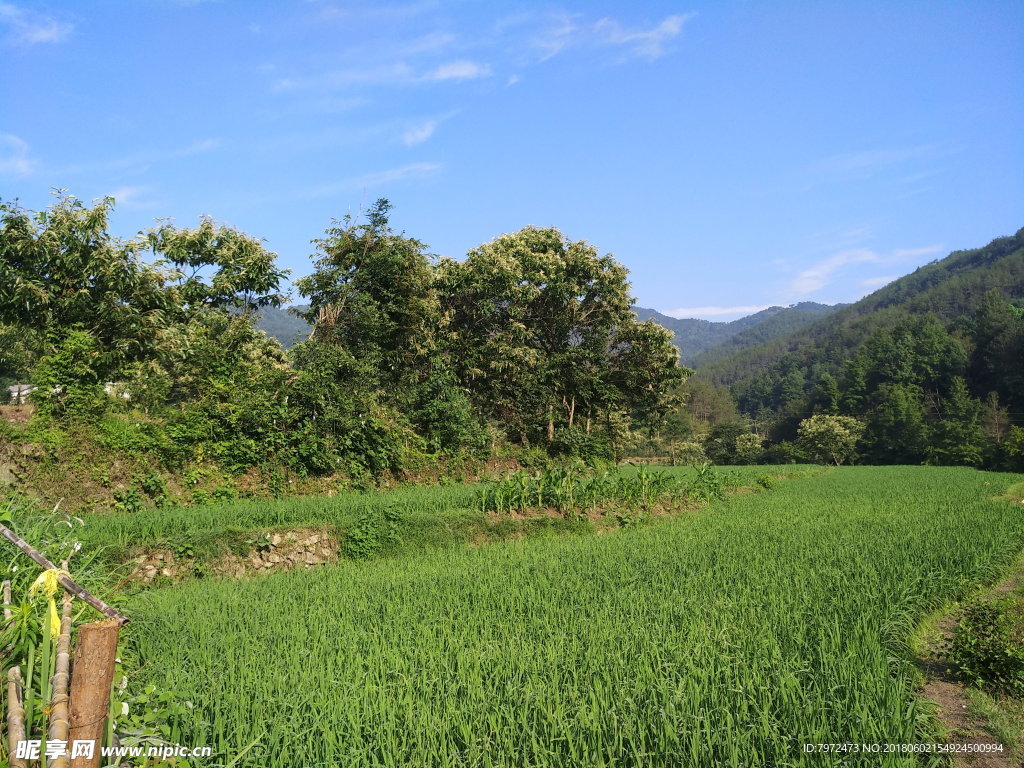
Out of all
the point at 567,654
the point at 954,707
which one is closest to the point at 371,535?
the point at 567,654

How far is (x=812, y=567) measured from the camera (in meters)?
6.84

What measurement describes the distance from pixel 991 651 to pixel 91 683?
17.8ft

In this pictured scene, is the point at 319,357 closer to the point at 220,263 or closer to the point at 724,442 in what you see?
the point at 220,263

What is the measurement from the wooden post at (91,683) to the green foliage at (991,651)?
17.4ft

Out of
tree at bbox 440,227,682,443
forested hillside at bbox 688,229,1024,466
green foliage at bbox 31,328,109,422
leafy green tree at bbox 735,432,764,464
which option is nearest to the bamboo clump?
green foliage at bbox 31,328,109,422

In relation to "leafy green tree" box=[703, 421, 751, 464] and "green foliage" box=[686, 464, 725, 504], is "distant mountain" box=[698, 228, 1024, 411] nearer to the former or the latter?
"leafy green tree" box=[703, 421, 751, 464]

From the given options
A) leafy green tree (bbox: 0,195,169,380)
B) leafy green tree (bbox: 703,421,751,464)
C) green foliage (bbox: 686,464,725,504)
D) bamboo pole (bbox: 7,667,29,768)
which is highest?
leafy green tree (bbox: 0,195,169,380)

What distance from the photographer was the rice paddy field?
308 cm

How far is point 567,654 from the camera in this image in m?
4.24

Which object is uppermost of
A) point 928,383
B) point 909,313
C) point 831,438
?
point 909,313

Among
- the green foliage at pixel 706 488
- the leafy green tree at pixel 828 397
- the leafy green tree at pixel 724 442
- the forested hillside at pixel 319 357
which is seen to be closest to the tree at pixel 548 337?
the forested hillside at pixel 319 357

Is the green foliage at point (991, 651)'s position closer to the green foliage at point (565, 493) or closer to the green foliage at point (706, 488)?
the green foliage at point (565, 493)

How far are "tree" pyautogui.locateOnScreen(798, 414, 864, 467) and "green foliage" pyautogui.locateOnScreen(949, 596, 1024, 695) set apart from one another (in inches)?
1855

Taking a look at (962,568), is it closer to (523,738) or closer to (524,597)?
(524,597)
